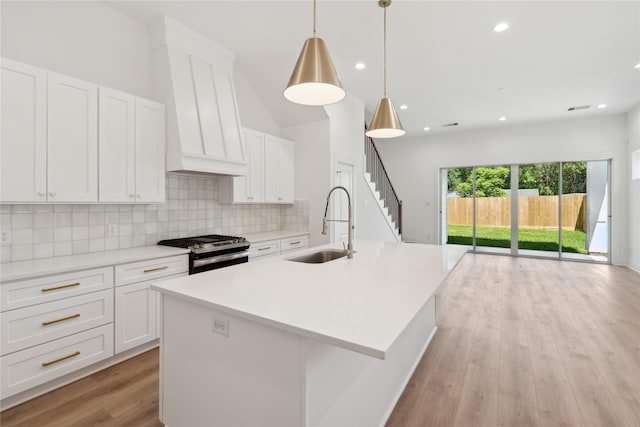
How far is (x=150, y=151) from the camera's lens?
293 cm

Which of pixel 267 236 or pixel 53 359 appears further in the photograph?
pixel 267 236

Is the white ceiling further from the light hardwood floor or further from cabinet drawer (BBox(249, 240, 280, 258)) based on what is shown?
the light hardwood floor

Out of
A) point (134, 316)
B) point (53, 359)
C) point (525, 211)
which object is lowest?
point (53, 359)

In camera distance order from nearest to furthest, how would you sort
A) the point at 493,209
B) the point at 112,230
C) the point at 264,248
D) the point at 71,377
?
the point at 71,377
the point at 112,230
the point at 264,248
the point at 493,209

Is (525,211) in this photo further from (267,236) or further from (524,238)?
(267,236)

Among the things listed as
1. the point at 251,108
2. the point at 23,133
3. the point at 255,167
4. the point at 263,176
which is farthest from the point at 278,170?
the point at 23,133

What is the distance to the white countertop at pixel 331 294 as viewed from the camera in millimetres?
1019

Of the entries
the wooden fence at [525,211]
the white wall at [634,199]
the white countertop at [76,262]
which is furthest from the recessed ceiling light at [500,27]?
the wooden fence at [525,211]

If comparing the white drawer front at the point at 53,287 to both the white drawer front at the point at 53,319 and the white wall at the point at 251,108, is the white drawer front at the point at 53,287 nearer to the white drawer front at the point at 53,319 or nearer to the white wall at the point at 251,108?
the white drawer front at the point at 53,319

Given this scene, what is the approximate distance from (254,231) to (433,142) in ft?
19.2

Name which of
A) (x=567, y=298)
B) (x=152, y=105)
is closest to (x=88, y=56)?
(x=152, y=105)

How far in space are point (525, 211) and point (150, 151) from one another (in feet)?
25.8

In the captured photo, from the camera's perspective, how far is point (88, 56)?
280cm

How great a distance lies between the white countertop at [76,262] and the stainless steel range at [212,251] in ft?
0.39
